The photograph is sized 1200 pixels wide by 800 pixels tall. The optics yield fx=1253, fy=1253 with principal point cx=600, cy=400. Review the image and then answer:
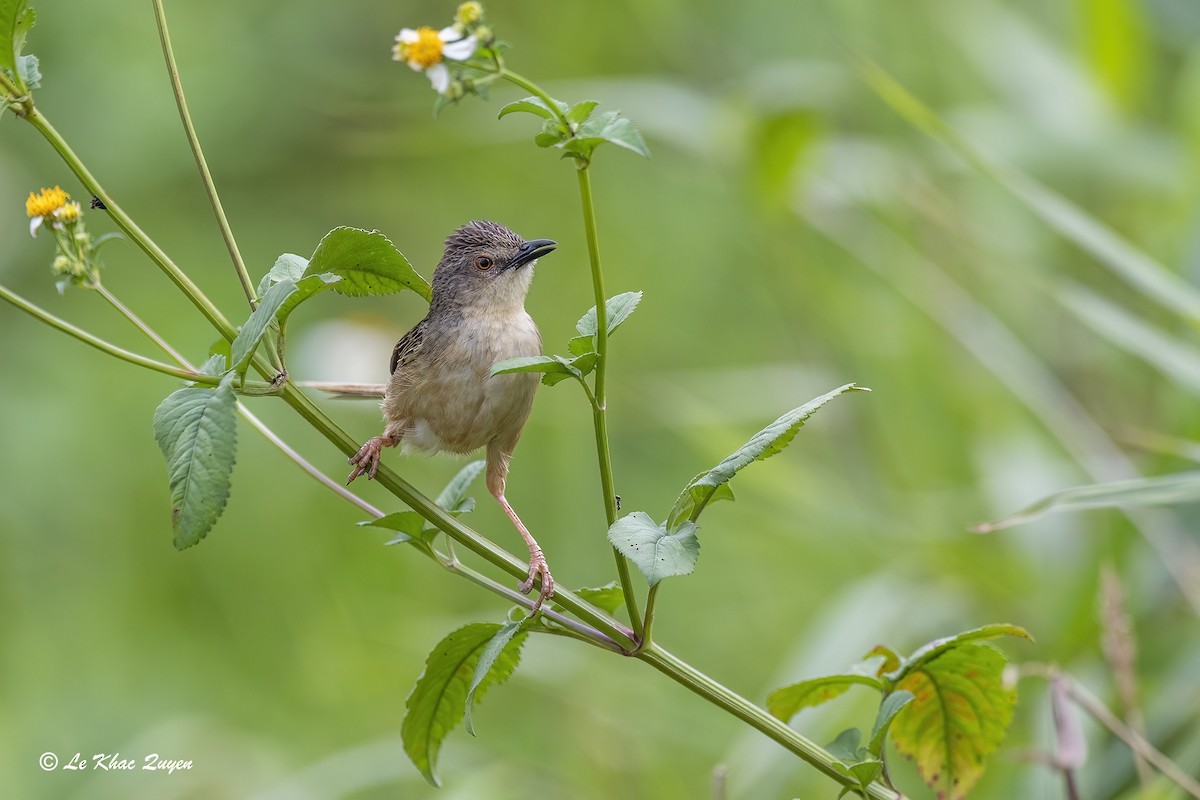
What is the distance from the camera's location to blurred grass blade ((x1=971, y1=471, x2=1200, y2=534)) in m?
2.42

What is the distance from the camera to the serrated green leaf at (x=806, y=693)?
75.5 inches

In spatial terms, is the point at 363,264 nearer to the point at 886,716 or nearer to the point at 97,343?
the point at 97,343

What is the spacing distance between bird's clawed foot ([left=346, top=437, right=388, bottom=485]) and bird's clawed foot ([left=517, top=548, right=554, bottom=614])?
309 mm

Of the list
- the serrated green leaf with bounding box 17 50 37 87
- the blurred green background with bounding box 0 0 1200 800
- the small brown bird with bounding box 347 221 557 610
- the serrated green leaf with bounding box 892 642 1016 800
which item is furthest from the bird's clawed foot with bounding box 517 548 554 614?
the blurred green background with bounding box 0 0 1200 800

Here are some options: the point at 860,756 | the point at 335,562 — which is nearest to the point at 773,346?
the point at 335,562

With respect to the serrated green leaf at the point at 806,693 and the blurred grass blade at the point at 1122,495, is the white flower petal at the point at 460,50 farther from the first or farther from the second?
the blurred grass blade at the point at 1122,495

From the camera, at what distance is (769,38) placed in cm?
624

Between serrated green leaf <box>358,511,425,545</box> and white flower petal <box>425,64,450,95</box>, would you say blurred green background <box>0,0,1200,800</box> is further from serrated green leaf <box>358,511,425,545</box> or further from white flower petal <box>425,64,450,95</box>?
white flower petal <box>425,64,450,95</box>

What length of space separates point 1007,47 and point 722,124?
4.36 feet

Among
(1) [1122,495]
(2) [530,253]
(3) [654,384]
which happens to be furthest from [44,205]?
(3) [654,384]

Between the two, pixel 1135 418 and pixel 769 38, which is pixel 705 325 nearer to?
pixel 769 38

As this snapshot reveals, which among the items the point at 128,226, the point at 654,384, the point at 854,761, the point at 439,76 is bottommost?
the point at 654,384

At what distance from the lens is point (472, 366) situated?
2.85 metres

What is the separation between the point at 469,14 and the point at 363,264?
388mm
